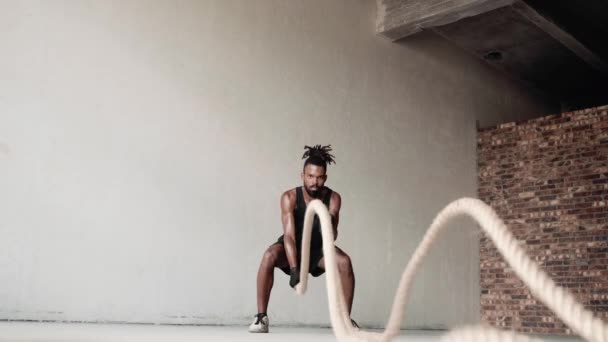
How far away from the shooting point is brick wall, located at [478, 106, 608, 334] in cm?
624

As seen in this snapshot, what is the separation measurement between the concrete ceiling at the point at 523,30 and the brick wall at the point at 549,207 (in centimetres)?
84

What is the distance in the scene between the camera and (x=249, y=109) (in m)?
5.06

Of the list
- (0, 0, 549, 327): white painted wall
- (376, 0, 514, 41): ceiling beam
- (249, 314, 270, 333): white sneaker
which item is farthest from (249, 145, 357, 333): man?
(376, 0, 514, 41): ceiling beam

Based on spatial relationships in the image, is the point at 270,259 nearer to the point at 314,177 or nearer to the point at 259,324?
the point at 259,324

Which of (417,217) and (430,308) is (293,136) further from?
(430,308)

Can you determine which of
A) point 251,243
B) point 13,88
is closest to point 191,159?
point 251,243

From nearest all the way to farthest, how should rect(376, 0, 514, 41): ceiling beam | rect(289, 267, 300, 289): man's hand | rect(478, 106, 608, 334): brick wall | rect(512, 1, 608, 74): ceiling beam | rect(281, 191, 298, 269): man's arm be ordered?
rect(289, 267, 300, 289): man's hand, rect(281, 191, 298, 269): man's arm, rect(376, 0, 514, 41): ceiling beam, rect(512, 1, 608, 74): ceiling beam, rect(478, 106, 608, 334): brick wall

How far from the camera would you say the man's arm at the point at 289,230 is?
337 centimetres

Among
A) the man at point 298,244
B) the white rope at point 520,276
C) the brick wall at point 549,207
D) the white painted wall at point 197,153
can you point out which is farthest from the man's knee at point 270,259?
the brick wall at point 549,207

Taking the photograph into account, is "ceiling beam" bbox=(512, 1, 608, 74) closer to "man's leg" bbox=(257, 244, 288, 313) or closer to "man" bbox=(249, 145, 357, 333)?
"man" bbox=(249, 145, 357, 333)

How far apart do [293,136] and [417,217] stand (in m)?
1.79

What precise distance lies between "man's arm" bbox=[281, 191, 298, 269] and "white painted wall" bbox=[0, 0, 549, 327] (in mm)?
1218

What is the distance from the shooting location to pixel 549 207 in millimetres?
6555

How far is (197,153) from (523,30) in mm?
3791
